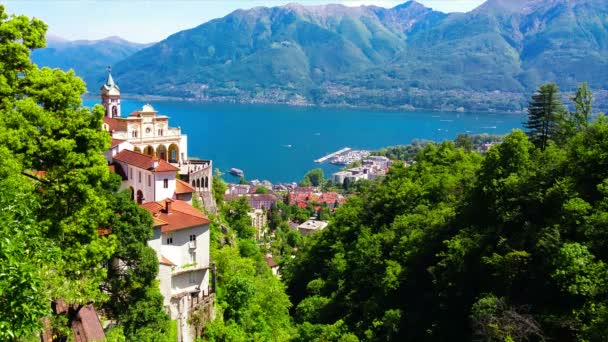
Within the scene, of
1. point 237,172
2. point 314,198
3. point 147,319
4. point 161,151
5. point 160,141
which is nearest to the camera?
point 147,319

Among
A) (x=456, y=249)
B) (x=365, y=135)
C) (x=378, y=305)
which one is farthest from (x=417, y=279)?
(x=365, y=135)

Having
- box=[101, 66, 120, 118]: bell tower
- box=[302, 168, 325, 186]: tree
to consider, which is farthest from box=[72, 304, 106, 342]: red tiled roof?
box=[302, 168, 325, 186]: tree

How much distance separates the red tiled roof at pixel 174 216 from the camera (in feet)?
56.8

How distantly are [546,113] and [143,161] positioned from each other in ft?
52.9

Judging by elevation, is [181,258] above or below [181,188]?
below

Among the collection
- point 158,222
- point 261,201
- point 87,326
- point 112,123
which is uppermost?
point 112,123

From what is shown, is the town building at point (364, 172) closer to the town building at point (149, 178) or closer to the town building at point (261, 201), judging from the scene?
the town building at point (261, 201)

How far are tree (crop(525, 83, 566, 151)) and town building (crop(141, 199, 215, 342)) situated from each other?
14577mm

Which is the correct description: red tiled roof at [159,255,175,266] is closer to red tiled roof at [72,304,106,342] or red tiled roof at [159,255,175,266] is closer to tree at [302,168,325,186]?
red tiled roof at [72,304,106,342]

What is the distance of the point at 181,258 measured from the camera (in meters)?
17.7

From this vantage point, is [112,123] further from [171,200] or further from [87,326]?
[87,326]

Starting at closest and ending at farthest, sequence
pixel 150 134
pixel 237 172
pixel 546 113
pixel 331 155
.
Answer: pixel 546 113 < pixel 150 134 < pixel 237 172 < pixel 331 155

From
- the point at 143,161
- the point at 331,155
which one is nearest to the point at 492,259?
the point at 143,161

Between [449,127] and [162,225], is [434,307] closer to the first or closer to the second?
[162,225]
